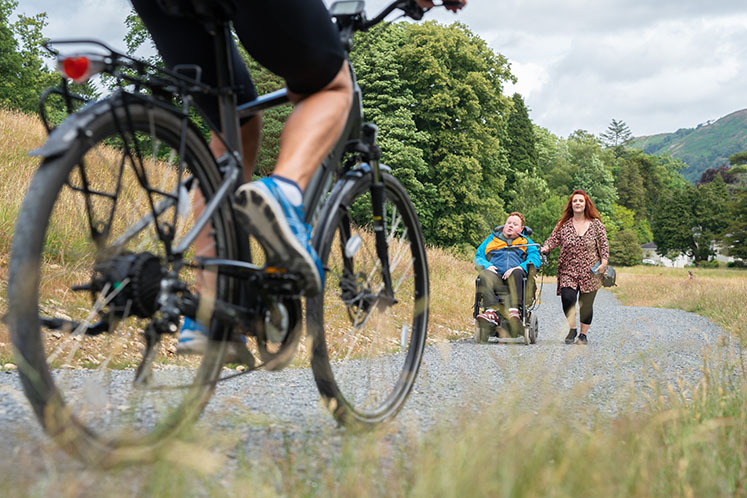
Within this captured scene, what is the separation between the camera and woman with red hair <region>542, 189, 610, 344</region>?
989 centimetres

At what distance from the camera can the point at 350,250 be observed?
8.99 feet

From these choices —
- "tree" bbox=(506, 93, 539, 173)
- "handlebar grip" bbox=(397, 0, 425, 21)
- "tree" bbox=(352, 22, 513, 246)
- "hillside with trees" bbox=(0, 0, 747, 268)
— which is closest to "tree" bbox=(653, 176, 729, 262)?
"tree" bbox=(506, 93, 539, 173)

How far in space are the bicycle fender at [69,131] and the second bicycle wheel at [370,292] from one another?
89 centimetres

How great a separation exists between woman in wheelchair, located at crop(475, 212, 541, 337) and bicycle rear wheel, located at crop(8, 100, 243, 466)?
730cm

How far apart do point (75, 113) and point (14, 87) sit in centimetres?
3818

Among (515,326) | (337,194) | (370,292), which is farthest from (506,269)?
(337,194)

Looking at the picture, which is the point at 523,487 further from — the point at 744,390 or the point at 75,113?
the point at 744,390

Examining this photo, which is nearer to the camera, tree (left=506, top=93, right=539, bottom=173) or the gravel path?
the gravel path

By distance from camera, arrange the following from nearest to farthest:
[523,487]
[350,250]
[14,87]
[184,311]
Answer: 1. [523,487]
2. [184,311]
3. [350,250]
4. [14,87]

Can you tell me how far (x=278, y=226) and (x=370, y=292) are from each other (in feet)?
3.09

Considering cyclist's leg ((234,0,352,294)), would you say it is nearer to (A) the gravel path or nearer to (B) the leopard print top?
(A) the gravel path

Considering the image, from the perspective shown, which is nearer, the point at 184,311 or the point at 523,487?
the point at 523,487

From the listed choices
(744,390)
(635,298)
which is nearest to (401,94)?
(635,298)

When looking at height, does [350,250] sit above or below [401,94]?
below
